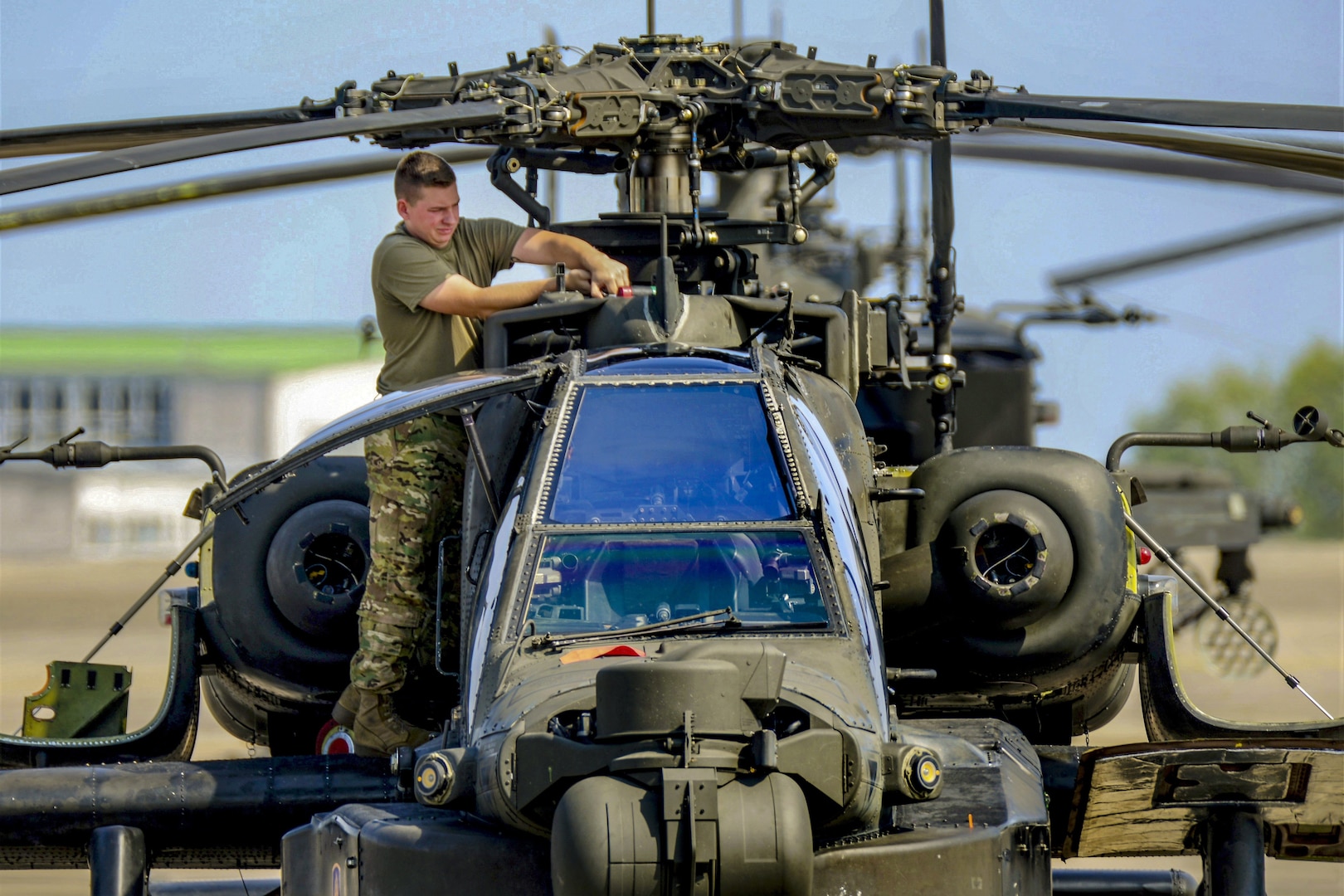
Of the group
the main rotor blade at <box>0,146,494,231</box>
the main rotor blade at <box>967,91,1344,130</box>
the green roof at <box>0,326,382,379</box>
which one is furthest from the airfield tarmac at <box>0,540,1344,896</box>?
the green roof at <box>0,326,382,379</box>

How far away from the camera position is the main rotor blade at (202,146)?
5.29 m

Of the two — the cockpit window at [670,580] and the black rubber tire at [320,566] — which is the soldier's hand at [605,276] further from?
the cockpit window at [670,580]

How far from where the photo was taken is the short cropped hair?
6625 mm

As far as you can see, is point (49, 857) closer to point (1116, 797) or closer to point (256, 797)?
point (256, 797)

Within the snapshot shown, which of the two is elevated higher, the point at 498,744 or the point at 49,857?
the point at 498,744

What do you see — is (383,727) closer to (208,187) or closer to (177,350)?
(208,187)

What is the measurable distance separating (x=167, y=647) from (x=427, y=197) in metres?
20.9

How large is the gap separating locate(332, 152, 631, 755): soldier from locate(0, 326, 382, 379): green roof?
2068 inches

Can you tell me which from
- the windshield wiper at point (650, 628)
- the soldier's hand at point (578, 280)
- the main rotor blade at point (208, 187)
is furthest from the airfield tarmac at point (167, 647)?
the windshield wiper at point (650, 628)

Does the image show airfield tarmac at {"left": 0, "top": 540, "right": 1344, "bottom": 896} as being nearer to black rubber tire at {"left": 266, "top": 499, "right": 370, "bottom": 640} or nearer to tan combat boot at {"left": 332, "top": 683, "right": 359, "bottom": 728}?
black rubber tire at {"left": 266, "top": 499, "right": 370, "bottom": 640}

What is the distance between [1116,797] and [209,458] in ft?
12.4

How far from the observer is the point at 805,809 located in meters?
4.38

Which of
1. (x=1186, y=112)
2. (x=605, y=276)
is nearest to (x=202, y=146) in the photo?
(x=605, y=276)

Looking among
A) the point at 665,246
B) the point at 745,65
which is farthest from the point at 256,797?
the point at 745,65
